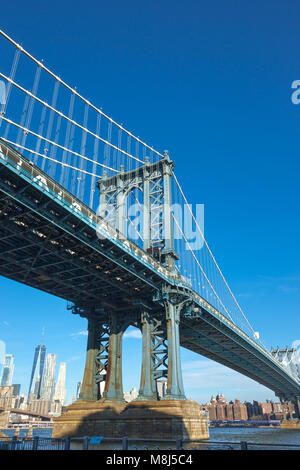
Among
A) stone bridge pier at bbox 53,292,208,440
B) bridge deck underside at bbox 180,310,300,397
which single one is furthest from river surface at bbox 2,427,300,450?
bridge deck underside at bbox 180,310,300,397

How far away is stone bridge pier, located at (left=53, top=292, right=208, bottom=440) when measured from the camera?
35250mm

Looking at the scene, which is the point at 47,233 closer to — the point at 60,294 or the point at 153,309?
the point at 60,294

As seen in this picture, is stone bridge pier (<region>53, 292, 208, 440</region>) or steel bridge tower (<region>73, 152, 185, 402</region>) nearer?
stone bridge pier (<region>53, 292, 208, 440</region>)

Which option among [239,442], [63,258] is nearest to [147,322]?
[63,258]

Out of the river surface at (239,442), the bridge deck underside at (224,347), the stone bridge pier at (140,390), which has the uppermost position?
the bridge deck underside at (224,347)

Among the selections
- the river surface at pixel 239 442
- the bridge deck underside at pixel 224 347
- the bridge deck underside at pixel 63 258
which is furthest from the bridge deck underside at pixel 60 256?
→ the river surface at pixel 239 442

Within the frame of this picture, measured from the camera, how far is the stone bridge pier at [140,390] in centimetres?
3525

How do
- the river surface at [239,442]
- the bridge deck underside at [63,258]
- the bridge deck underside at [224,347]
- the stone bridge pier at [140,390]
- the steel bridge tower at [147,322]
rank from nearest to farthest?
the river surface at [239,442], the bridge deck underside at [63,258], the stone bridge pier at [140,390], the steel bridge tower at [147,322], the bridge deck underside at [224,347]

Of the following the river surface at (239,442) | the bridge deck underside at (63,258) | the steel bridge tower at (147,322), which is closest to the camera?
the river surface at (239,442)

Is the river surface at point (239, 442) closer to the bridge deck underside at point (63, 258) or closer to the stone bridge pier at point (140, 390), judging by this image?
the stone bridge pier at point (140, 390)

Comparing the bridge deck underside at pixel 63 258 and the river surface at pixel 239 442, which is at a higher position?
the bridge deck underside at pixel 63 258

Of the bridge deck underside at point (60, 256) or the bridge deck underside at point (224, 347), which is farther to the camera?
the bridge deck underside at point (224, 347)

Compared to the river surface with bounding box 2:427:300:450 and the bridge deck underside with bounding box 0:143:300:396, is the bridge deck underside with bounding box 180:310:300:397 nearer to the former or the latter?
the bridge deck underside with bounding box 0:143:300:396
